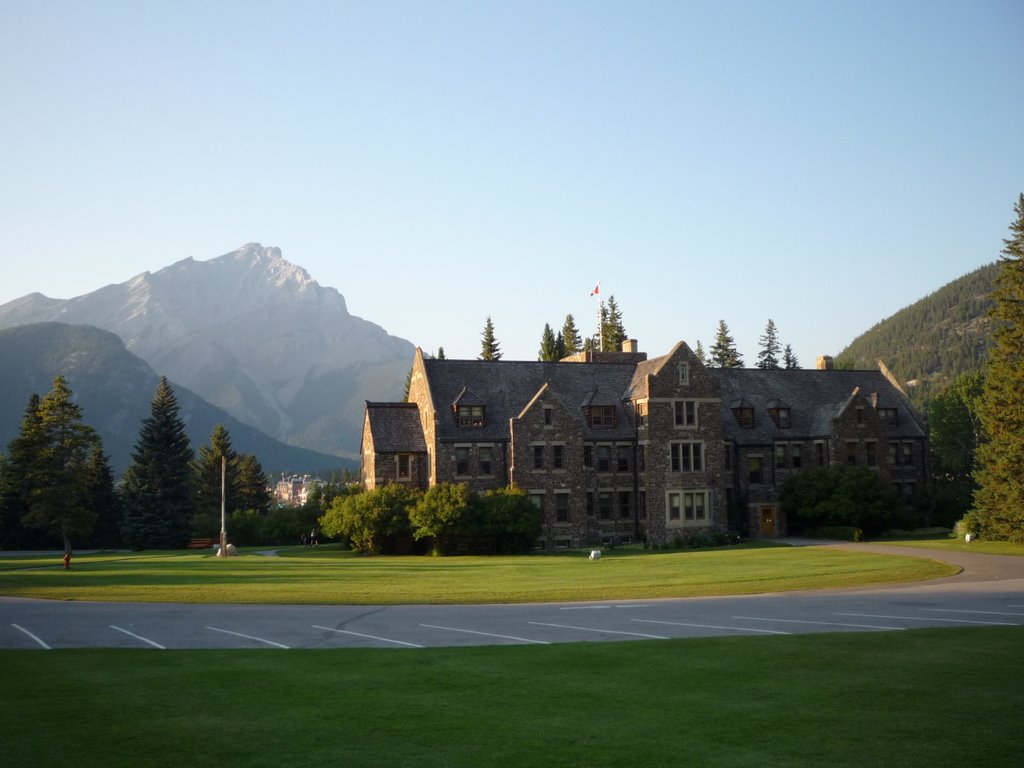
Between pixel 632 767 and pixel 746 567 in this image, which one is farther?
pixel 746 567

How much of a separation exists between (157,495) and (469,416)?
33716 millimetres

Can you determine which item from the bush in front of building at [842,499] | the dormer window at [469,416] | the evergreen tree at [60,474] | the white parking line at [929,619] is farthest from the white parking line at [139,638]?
the evergreen tree at [60,474]

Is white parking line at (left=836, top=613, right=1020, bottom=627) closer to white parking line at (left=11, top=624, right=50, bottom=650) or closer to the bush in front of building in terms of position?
white parking line at (left=11, top=624, right=50, bottom=650)

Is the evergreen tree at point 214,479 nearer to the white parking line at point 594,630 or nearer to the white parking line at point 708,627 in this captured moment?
the white parking line at point 594,630

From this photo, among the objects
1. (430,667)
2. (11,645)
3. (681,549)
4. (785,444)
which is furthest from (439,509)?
(430,667)

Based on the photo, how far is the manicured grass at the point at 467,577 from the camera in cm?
3159

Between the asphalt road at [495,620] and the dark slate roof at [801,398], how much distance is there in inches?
1336

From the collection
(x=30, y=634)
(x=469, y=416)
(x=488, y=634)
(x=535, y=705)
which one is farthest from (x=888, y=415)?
(x=535, y=705)

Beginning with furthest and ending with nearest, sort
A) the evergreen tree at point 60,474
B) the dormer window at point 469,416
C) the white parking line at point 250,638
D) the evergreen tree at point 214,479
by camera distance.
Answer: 1. the evergreen tree at point 214,479
2. the evergreen tree at point 60,474
3. the dormer window at point 469,416
4. the white parking line at point 250,638

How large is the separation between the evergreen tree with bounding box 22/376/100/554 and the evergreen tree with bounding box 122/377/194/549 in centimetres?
345

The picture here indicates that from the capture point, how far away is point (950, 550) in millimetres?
46812

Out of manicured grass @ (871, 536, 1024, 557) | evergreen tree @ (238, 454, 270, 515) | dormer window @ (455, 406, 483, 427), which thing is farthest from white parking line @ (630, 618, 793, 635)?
evergreen tree @ (238, 454, 270, 515)

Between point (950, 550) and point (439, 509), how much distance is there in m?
27.1

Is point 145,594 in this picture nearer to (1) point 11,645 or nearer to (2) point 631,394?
(1) point 11,645
